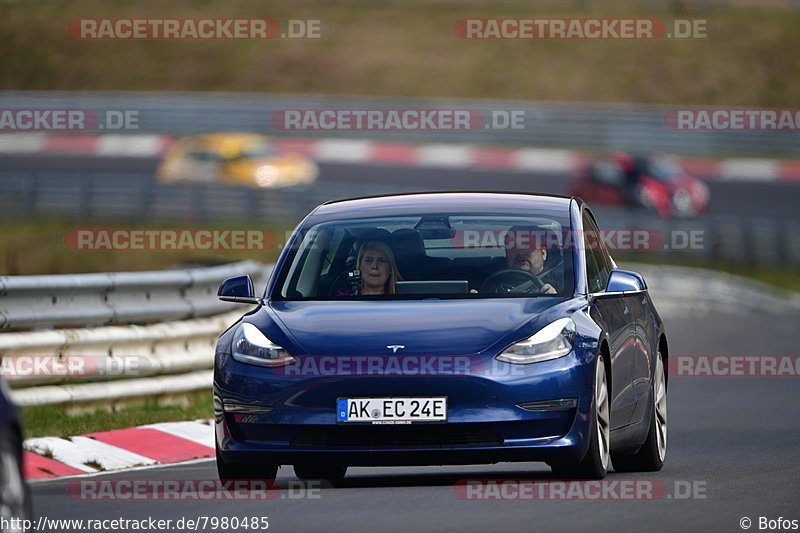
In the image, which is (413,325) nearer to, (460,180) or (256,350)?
(256,350)

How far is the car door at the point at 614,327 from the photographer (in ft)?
31.2

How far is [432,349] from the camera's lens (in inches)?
348

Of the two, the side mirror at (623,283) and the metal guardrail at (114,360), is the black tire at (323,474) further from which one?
the metal guardrail at (114,360)

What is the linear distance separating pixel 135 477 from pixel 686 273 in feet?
73.4

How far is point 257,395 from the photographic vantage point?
8922 mm

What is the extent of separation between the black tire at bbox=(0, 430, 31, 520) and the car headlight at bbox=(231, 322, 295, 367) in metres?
2.66

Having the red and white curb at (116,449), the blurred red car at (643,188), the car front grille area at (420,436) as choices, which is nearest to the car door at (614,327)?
Result: the car front grille area at (420,436)

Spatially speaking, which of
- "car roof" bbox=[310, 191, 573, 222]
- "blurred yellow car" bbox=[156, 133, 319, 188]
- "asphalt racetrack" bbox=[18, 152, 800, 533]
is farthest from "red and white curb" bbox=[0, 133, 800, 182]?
"car roof" bbox=[310, 191, 573, 222]

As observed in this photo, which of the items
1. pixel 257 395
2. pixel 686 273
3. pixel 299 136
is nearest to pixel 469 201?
pixel 257 395

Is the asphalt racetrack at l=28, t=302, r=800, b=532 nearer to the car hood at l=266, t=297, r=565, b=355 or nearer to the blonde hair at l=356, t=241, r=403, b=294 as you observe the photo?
the car hood at l=266, t=297, r=565, b=355

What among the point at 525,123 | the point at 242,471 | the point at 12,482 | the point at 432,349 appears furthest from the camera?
the point at 525,123

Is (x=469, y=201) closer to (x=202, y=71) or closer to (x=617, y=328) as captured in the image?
(x=617, y=328)

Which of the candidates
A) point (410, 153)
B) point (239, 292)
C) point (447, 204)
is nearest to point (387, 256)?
point (447, 204)

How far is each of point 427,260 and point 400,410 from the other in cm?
132
